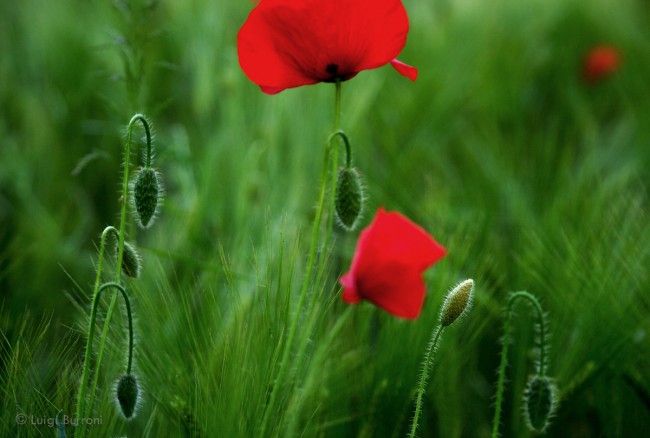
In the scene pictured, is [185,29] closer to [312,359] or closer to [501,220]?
[501,220]

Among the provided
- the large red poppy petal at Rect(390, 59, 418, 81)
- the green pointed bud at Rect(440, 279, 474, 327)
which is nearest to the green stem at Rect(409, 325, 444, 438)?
the green pointed bud at Rect(440, 279, 474, 327)

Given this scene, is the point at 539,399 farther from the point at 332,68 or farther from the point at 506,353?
the point at 332,68

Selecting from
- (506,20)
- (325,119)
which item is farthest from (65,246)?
(506,20)

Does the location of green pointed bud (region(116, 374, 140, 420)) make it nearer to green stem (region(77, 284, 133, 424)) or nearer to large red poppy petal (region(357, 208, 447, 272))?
green stem (region(77, 284, 133, 424))

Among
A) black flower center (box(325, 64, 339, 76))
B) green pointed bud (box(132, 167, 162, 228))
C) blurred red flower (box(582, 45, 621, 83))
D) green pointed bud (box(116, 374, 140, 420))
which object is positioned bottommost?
green pointed bud (box(116, 374, 140, 420))

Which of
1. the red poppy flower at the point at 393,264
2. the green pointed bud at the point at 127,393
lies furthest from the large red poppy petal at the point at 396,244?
the green pointed bud at the point at 127,393

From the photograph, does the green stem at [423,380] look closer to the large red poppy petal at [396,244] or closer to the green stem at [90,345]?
the large red poppy petal at [396,244]
